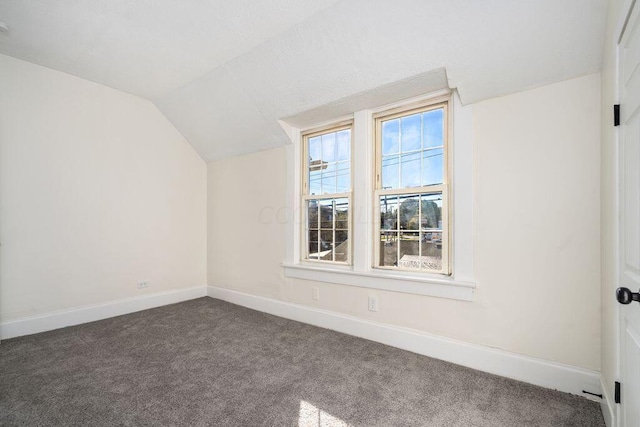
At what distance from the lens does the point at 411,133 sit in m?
2.74

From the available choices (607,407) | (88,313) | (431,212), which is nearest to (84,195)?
(88,313)

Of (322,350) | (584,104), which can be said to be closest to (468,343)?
(322,350)

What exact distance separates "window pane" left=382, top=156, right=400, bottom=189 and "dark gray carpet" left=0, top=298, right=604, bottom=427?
153 cm

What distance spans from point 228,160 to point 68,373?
9.49 ft

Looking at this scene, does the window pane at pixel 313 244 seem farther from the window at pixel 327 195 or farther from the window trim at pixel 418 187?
the window trim at pixel 418 187

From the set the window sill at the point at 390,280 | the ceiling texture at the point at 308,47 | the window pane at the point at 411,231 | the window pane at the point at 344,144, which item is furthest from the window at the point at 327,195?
the window pane at the point at 411,231

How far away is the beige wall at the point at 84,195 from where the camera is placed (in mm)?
2875

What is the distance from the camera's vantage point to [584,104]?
6.18 ft

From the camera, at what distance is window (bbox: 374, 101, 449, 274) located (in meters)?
2.55

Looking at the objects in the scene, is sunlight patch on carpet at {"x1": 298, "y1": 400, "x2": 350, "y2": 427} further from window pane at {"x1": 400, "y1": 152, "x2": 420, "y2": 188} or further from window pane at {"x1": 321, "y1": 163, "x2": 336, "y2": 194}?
window pane at {"x1": 321, "y1": 163, "x2": 336, "y2": 194}

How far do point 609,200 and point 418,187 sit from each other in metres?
1.28

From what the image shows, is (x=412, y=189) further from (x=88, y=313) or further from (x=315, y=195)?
(x=88, y=313)

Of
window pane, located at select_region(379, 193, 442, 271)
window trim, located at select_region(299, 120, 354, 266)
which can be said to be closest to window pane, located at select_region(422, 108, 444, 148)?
window pane, located at select_region(379, 193, 442, 271)

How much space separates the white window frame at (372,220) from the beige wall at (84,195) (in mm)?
1836
